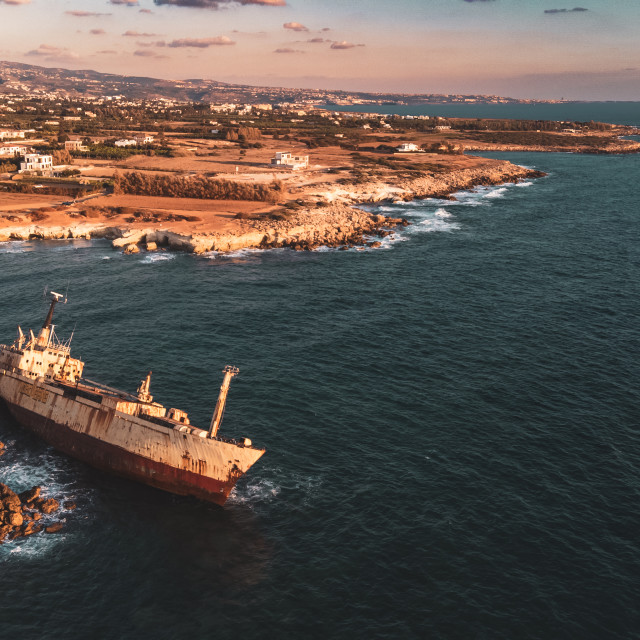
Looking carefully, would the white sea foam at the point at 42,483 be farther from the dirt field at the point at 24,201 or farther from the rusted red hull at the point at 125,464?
the dirt field at the point at 24,201

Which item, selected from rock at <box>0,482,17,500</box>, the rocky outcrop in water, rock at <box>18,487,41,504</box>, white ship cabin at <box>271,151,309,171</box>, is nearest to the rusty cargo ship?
rock at <box>18,487,41,504</box>

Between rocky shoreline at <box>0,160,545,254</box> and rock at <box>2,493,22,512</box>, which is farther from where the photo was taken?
rocky shoreline at <box>0,160,545,254</box>

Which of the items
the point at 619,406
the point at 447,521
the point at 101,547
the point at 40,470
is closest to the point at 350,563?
the point at 447,521

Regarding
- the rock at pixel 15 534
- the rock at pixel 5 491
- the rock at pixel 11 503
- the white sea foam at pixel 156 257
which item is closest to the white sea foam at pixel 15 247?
the white sea foam at pixel 156 257

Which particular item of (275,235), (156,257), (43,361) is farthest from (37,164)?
(43,361)

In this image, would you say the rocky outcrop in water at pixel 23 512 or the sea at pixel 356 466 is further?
the rocky outcrop in water at pixel 23 512

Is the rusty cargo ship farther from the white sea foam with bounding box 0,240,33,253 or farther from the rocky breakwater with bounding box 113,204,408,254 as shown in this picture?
the white sea foam with bounding box 0,240,33,253

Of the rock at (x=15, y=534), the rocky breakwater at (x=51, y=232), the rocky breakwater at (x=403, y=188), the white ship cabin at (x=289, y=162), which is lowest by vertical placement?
the rock at (x=15, y=534)
